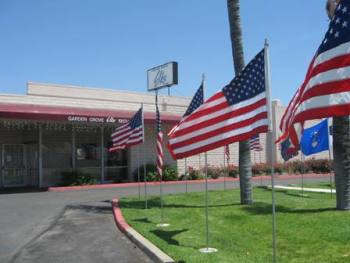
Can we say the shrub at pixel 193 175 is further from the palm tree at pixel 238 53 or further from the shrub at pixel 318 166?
the palm tree at pixel 238 53

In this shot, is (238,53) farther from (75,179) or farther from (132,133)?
(75,179)

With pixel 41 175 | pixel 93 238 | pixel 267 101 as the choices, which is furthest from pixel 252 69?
pixel 41 175

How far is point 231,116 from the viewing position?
315 inches

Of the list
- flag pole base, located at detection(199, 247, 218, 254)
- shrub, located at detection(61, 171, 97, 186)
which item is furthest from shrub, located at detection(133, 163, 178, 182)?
flag pole base, located at detection(199, 247, 218, 254)

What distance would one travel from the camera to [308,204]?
45.8 ft

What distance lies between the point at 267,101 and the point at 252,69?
2.23 feet

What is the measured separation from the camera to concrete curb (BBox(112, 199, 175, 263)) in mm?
8523

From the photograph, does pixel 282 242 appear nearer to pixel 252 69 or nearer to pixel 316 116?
pixel 252 69

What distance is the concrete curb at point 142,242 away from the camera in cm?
852

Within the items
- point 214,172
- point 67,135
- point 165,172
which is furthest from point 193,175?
point 67,135

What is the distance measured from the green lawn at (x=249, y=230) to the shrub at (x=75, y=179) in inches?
403

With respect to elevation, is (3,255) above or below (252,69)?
below

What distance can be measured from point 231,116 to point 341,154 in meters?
5.73

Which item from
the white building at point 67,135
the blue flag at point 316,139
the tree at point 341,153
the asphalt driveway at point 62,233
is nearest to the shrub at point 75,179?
the white building at point 67,135
